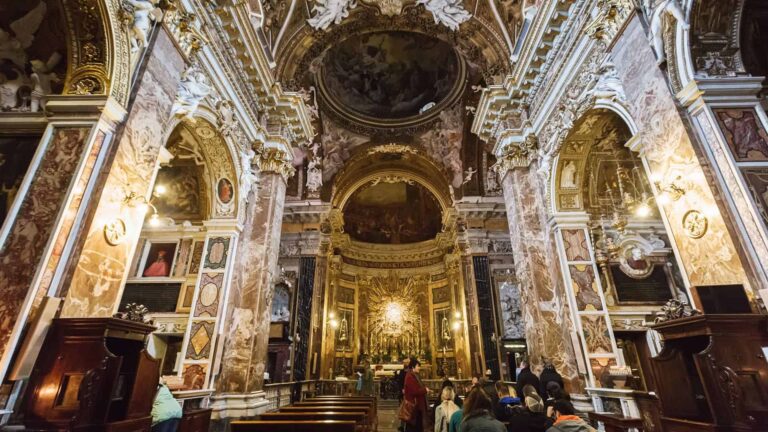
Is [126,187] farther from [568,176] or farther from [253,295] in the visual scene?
[568,176]

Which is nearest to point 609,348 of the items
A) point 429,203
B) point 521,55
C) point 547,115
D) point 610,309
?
point 610,309

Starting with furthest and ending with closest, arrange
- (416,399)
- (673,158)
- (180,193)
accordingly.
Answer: (180,193) < (416,399) < (673,158)

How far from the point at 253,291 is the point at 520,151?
6509mm

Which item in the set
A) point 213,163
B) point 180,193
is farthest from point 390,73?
point 213,163

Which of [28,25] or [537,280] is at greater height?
[28,25]

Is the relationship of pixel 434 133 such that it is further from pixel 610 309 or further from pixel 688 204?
pixel 688 204

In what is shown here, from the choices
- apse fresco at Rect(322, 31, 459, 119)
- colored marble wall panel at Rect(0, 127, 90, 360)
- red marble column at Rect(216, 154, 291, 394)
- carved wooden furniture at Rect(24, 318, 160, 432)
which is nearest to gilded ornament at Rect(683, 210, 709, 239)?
carved wooden furniture at Rect(24, 318, 160, 432)

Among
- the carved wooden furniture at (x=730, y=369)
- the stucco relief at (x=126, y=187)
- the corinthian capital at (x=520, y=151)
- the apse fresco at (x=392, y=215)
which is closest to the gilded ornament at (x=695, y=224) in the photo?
the carved wooden furniture at (x=730, y=369)

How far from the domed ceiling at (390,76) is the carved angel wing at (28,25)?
422 inches

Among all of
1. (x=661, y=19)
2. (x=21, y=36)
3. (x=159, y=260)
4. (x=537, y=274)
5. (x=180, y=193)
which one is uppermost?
(x=180, y=193)

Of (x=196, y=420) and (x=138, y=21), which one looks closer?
(x=138, y=21)

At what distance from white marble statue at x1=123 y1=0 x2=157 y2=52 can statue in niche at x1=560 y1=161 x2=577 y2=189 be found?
7.32m

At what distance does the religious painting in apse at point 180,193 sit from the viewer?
816 centimetres

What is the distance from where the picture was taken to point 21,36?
425cm
